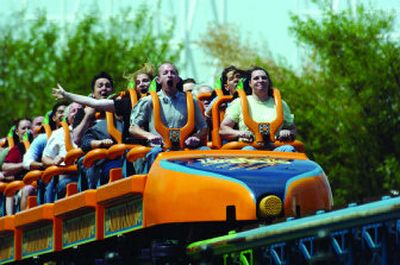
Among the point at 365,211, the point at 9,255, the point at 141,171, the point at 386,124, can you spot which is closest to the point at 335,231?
the point at 365,211

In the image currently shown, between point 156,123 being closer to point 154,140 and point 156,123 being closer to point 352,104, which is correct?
point 154,140

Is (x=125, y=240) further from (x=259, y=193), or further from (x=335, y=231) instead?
(x=335, y=231)

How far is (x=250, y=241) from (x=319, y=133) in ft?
82.2

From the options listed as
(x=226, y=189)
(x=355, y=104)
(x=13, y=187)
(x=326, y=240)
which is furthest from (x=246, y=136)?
(x=355, y=104)

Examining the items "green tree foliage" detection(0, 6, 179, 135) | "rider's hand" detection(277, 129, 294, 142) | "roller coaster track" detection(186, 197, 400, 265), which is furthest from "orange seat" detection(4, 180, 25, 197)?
"green tree foliage" detection(0, 6, 179, 135)

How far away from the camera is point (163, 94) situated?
1667cm

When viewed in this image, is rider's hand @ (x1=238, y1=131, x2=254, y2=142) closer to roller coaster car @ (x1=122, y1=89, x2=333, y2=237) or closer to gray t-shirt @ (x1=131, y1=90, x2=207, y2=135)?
gray t-shirt @ (x1=131, y1=90, x2=207, y2=135)

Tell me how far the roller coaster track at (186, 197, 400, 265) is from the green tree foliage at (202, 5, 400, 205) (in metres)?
22.4

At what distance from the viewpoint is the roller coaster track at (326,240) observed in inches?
436

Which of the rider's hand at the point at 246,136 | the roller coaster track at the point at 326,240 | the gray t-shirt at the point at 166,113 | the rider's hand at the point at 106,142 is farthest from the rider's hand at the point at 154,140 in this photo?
the roller coaster track at the point at 326,240

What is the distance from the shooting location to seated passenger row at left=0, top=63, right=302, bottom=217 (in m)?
16.5

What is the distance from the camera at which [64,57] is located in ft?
140

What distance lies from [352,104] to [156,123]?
2083cm

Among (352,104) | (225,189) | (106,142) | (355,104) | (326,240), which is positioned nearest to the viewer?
(326,240)
